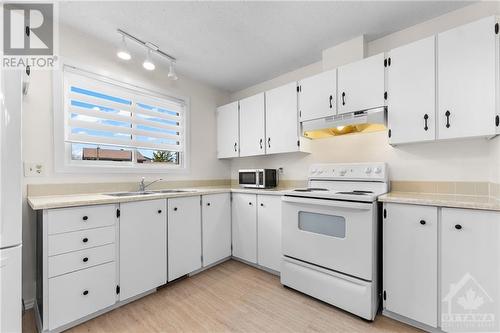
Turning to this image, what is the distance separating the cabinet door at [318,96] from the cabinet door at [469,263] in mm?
1325

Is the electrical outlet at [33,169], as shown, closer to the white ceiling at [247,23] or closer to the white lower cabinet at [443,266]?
the white ceiling at [247,23]

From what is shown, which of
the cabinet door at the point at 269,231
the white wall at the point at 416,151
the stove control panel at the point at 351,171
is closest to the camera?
the white wall at the point at 416,151

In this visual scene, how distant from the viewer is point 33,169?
1.84 m

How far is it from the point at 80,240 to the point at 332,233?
202 cm

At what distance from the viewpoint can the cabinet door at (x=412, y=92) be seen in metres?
1.74

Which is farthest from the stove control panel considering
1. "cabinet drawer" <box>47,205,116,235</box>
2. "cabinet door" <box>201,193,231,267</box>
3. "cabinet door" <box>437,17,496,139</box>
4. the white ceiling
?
"cabinet drawer" <box>47,205,116,235</box>

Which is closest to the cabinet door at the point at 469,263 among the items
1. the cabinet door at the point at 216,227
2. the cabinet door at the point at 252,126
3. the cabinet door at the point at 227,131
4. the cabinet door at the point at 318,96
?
the cabinet door at the point at 318,96

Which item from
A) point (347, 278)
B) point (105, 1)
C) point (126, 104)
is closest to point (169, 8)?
point (105, 1)

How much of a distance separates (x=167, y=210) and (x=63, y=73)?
A: 5.31 feet

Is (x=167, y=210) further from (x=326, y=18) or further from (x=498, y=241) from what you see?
(x=498, y=241)

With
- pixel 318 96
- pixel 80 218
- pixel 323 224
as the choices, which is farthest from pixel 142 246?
pixel 318 96

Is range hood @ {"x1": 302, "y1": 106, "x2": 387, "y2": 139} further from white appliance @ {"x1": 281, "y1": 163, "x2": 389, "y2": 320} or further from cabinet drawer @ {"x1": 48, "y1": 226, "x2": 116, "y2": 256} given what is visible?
cabinet drawer @ {"x1": 48, "y1": 226, "x2": 116, "y2": 256}

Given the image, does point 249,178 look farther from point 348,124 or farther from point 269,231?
point 348,124

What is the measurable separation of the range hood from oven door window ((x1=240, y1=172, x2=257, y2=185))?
0.84 m
